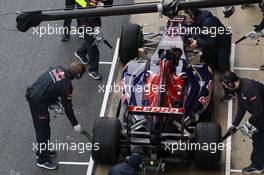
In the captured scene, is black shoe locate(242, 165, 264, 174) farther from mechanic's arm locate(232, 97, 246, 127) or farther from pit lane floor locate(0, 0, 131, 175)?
pit lane floor locate(0, 0, 131, 175)

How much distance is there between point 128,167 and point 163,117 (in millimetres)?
1612

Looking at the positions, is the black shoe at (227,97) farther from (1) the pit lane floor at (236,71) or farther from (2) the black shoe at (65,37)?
(2) the black shoe at (65,37)

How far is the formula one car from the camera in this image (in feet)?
31.2

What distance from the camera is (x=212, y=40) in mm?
11562

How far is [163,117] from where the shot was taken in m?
9.66

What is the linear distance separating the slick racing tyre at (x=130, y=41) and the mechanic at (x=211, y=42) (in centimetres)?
119

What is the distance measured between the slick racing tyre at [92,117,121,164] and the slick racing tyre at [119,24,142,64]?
292cm

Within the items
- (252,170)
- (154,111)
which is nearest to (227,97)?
(252,170)

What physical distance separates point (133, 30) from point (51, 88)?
3.27 metres

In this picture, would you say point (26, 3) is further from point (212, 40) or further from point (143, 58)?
point (212, 40)

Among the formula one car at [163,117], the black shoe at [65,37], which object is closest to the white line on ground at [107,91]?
the formula one car at [163,117]

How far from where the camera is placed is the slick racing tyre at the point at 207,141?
9.48 meters

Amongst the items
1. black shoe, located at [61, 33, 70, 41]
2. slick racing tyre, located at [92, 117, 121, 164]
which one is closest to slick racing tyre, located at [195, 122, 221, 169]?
slick racing tyre, located at [92, 117, 121, 164]

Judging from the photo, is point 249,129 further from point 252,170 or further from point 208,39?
point 208,39
